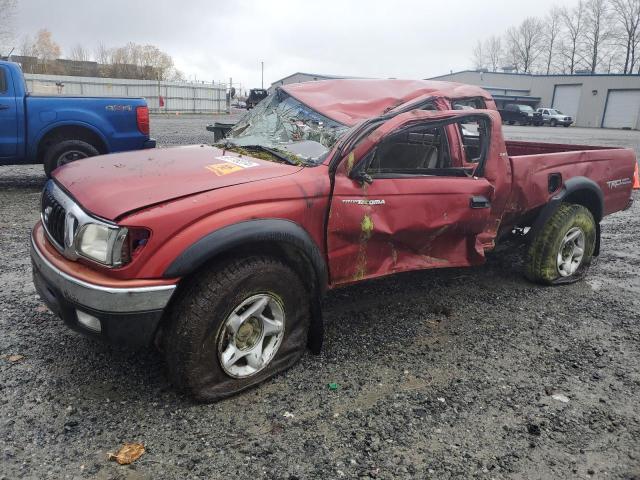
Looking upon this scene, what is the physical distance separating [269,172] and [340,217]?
1.64 ft

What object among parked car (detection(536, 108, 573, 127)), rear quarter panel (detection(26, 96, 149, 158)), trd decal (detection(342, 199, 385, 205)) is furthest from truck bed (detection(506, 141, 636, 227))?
parked car (detection(536, 108, 573, 127))

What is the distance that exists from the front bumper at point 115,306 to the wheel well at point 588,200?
3.88 m

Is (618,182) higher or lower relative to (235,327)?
higher

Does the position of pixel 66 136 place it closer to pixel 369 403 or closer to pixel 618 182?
pixel 369 403

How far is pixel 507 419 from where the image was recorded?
2.83 meters

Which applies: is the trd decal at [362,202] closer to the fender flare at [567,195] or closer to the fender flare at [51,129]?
the fender flare at [567,195]

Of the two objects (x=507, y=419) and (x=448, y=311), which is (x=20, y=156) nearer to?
(x=448, y=311)

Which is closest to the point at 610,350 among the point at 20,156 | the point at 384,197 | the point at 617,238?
the point at 384,197

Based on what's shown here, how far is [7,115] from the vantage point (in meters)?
7.28

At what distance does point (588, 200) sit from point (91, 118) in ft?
22.1

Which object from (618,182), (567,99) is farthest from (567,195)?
(567,99)

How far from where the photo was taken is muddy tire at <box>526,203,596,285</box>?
462 cm

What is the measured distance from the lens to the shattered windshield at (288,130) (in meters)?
3.33

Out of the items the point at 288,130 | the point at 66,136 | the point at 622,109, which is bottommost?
the point at 66,136
